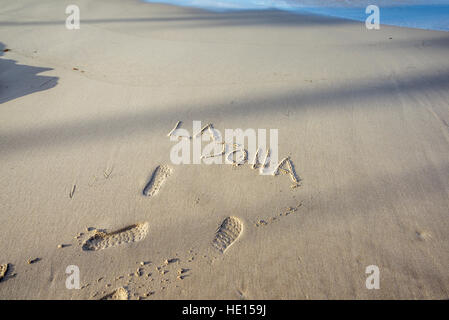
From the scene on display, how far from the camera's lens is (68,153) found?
80.9 inches

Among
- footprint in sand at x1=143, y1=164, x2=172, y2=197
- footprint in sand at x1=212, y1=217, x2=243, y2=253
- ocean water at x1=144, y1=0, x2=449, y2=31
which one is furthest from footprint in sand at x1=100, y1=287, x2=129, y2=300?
ocean water at x1=144, y1=0, x2=449, y2=31

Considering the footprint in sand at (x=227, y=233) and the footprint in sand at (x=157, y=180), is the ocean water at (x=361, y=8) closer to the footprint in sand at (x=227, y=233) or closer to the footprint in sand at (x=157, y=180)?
the footprint in sand at (x=157, y=180)

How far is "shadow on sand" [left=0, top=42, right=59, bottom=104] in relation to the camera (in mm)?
2582

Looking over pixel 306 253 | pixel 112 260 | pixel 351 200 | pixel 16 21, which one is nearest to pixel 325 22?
pixel 351 200

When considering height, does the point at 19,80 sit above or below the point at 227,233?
above

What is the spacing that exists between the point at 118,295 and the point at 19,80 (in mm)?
2539

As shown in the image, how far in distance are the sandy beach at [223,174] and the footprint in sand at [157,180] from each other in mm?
15

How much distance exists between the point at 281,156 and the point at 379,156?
71 cm

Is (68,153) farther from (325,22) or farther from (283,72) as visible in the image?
(325,22)

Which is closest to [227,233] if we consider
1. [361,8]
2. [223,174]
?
[223,174]

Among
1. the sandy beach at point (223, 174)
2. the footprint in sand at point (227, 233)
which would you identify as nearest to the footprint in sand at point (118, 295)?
the sandy beach at point (223, 174)

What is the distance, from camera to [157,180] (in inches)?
74.0

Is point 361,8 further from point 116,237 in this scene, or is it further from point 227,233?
point 116,237

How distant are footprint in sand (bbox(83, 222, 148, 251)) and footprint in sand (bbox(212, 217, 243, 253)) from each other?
0.42 metres
